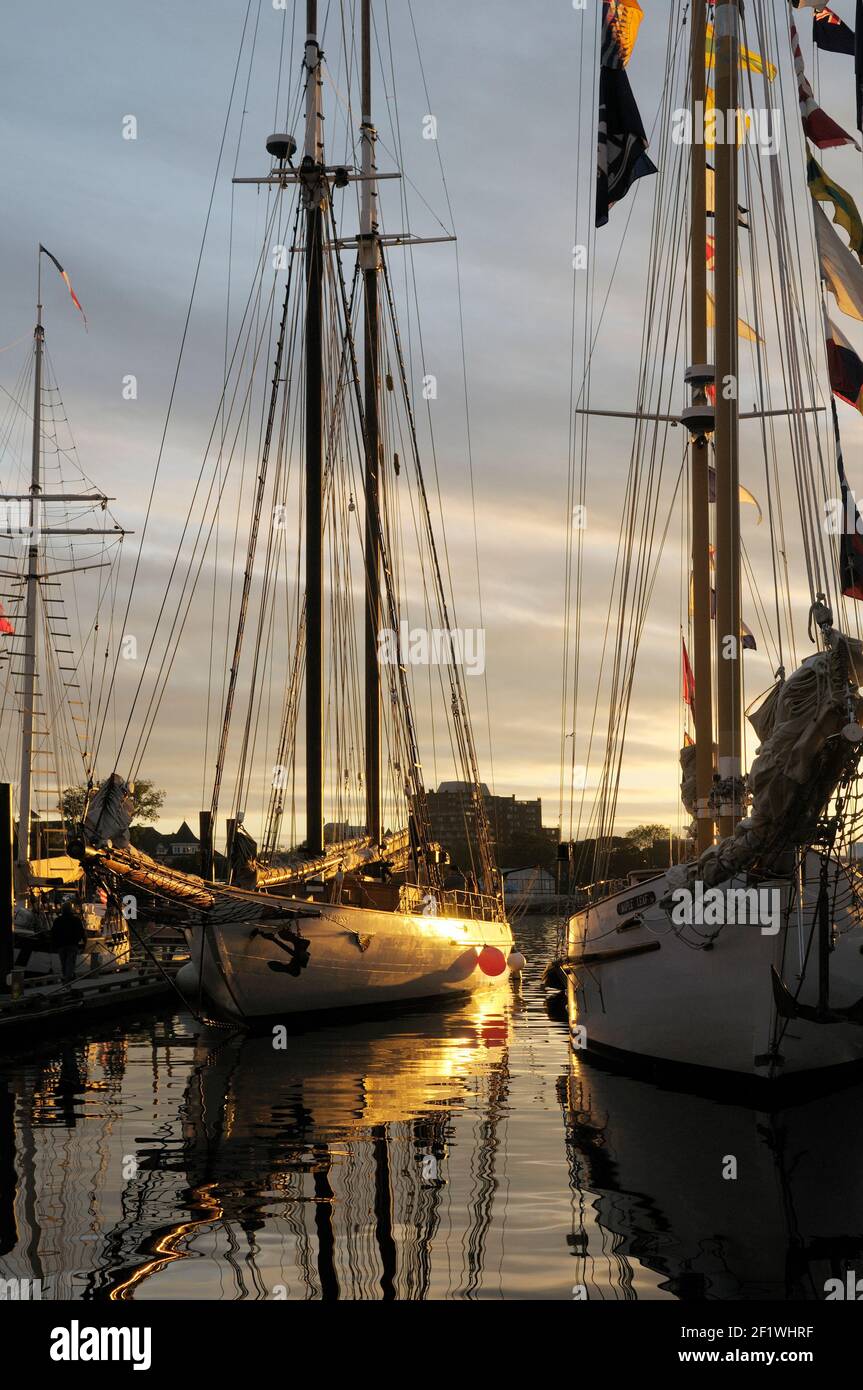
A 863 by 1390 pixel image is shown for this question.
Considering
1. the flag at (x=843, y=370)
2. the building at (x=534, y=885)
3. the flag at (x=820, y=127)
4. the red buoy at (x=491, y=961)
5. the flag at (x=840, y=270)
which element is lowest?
the red buoy at (x=491, y=961)

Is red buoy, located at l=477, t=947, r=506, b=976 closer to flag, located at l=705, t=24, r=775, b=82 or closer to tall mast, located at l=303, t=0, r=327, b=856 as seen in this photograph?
tall mast, located at l=303, t=0, r=327, b=856

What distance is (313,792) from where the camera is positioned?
32469 mm

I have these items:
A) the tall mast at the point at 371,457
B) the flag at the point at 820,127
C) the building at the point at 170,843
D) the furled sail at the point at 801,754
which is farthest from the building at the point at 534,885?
the flag at the point at 820,127

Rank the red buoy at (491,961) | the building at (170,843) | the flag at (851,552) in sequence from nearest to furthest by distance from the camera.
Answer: the flag at (851,552) < the red buoy at (491,961) < the building at (170,843)

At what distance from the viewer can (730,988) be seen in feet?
61.0

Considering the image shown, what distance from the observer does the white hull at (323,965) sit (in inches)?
1109

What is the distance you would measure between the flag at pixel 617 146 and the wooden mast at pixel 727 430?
52.1 inches

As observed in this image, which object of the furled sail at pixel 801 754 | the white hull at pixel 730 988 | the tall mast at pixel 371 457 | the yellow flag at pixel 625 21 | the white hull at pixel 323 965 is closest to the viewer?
the furled sail at pixel 801 754

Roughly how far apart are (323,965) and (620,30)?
18988 mm

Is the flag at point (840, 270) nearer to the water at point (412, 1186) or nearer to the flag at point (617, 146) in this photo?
the flag at point (617, 146)

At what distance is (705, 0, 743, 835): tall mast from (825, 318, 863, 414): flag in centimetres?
314

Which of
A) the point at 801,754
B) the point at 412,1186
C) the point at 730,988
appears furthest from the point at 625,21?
the point at 412,1186
